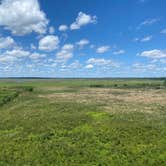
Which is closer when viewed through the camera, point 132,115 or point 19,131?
point 19,131

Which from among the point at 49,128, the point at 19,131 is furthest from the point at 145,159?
the point at 19,131

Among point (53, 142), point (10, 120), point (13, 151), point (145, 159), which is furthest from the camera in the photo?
point (10, 120)

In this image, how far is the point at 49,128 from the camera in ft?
119

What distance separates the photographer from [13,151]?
1070 inches

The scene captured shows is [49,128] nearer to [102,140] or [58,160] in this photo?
[102,140]

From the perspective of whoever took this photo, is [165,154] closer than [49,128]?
Yes

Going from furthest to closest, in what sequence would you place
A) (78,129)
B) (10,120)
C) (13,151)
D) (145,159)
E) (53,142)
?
1. (10,120)
2. (78,129)
3. (53,142)
4. (13,151)
5. (145,159)

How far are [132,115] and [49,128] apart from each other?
15.3 metres

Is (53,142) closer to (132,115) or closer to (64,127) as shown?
(64,127)

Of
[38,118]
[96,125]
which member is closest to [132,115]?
[96,125]

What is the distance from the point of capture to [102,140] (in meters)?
30.0

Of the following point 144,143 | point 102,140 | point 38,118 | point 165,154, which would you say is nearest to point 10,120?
point 38,118

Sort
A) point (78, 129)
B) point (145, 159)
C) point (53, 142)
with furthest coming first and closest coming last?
point (78, 129), point (53, 142), point (145, 159)

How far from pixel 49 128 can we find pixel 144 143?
1353cm
